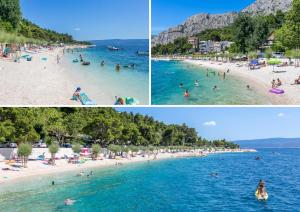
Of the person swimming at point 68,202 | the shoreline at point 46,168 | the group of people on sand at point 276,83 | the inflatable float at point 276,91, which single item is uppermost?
the group of people on sand at point 276,83

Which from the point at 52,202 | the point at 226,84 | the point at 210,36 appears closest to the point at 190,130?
the point at 210,36

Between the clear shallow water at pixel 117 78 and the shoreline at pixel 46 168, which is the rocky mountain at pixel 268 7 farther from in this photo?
the shoreline at pixel 46 168

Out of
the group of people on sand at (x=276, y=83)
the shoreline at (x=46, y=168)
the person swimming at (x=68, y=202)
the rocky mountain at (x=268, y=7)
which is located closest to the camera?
the person swimming at (x=68, y=202)

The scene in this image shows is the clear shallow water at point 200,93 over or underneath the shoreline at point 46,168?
over

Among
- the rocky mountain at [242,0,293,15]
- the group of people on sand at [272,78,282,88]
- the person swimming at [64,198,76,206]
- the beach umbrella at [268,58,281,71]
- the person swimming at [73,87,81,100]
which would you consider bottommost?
the person swimming at [64,198,76,206]

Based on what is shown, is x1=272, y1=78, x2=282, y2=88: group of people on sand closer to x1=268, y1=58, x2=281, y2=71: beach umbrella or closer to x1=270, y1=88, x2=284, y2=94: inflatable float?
x1=270, y1=88, x2=284, y2=94: inflatable float

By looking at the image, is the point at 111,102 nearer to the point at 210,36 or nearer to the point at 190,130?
the point at 210,36

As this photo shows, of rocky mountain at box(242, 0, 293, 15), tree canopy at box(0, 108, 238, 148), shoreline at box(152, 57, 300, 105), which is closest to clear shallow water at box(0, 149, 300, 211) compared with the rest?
tree canopy at box(0, 108, 238, 148)

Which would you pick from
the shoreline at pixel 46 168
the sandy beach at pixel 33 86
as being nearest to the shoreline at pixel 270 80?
the sandy beach at pixel 33 86
